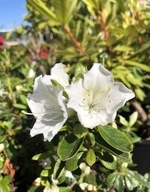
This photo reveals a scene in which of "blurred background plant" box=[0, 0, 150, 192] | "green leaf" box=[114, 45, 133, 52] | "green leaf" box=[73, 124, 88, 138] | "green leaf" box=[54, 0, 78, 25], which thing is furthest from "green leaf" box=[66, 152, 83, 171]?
"green leaf" box=[114, 45, 133, 52]

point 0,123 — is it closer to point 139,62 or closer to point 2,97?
point 2,97

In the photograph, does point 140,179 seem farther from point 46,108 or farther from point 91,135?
point 46,108

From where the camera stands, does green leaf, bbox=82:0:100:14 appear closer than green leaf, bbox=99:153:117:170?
No

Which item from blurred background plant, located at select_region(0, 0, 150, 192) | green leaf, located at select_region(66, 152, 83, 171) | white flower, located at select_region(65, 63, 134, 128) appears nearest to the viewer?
white flower, located at select_region(65, 63, 134, 128)

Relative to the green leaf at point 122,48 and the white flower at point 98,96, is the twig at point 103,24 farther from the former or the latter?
the white flower at point 98,96

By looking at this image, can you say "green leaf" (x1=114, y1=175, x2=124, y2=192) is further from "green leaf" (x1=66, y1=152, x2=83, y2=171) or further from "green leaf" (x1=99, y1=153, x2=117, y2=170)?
"green leaf" (x1=66, y1=152, x2=83, y2=171)

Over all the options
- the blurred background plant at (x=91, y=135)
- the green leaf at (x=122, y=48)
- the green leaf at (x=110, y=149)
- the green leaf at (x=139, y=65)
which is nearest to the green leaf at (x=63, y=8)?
the blurred background plant at (x=91, y=135)
